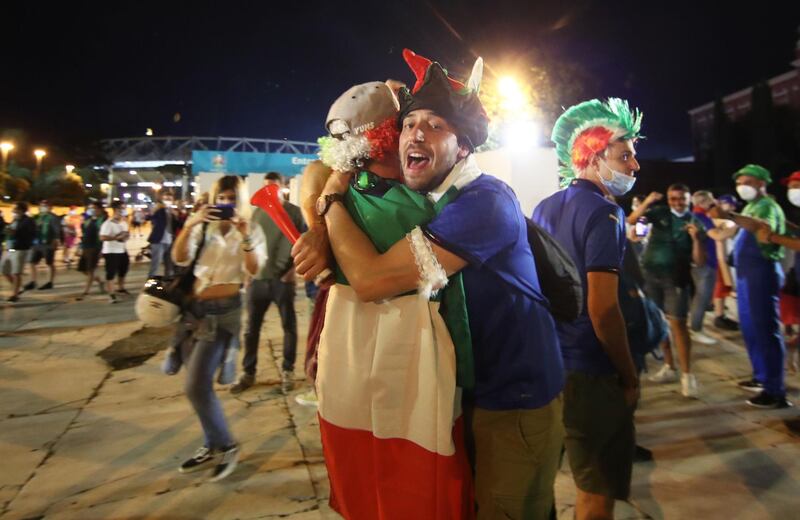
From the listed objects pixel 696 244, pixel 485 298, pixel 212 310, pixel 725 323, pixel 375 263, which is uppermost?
pixel 696 244

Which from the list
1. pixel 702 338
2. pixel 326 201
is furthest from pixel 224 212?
pixel 702 338

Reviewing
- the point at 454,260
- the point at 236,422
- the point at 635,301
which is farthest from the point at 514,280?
the point at 236,422

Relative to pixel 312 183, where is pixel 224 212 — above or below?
above

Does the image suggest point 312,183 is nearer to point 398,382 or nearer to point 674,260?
point 398,382

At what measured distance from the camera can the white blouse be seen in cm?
344

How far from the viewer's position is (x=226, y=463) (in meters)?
3.42

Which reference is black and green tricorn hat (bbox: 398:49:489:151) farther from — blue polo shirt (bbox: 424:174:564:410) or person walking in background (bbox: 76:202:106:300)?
person walking in background (bbox: 76:202:106:300)

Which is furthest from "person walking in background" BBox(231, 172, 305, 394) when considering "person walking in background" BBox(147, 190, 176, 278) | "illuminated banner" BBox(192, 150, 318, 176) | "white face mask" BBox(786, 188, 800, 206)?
"illuminated banner" BBox(192, 150, 318, 176)

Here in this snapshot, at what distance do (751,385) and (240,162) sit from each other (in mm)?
16548

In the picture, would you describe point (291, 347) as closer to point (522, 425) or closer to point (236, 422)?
point (236, 422)

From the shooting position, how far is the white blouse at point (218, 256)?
11.3ft

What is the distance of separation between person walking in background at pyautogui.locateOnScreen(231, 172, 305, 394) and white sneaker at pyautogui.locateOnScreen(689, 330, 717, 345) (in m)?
5.18

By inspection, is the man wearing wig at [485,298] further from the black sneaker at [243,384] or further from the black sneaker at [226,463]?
the black sneaker at [243,384]

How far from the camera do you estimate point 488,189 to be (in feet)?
4.73
